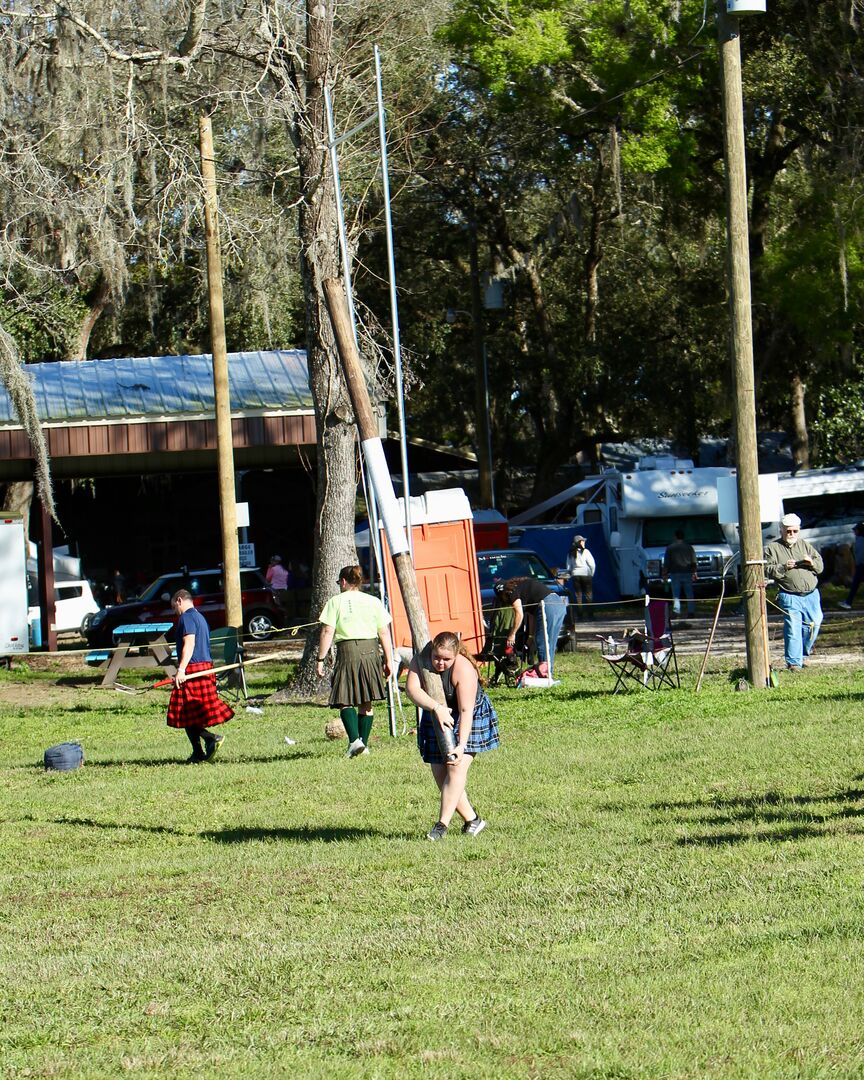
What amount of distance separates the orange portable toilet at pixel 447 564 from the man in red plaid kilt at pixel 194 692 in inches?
266

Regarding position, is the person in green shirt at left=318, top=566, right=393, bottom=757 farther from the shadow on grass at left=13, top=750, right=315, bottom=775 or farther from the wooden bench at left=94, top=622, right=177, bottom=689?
the wooden bench at left=94, top=622, right=177, bottom=689

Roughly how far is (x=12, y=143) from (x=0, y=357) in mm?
2893

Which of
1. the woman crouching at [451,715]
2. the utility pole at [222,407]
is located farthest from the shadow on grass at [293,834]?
the utility pole at [222,407]

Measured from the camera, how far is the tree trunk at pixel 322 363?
1762 centimetres

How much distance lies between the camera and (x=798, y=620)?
15.8 m

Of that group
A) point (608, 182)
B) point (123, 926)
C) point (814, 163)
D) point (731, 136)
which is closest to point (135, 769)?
point (123, 926)

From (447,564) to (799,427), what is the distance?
21145 millimetres

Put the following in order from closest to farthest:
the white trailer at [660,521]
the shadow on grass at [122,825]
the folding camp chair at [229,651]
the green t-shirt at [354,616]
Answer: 1. the shadow on grass at [122,825]
2. the green t-shirt at [354,616]
3. the folding camp chair at [229,651]
4. the white trailer at [660,521]

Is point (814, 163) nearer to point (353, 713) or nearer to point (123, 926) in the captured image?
point (353, 713)

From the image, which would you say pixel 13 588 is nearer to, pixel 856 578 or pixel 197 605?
pixel 197 605

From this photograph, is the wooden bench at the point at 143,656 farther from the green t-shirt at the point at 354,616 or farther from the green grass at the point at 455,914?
the green t-shirt at the point at 354,616

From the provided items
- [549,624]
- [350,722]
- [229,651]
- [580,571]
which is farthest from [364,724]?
[580,571]

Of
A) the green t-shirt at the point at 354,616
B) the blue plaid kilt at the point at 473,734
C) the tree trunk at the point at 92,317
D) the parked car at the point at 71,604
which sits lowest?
the parked car at the point at 71,604

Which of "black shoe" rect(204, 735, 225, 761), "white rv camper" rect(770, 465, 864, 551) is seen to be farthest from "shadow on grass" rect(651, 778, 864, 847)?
"white rv camper" rect(770, 465, 864, 551)
